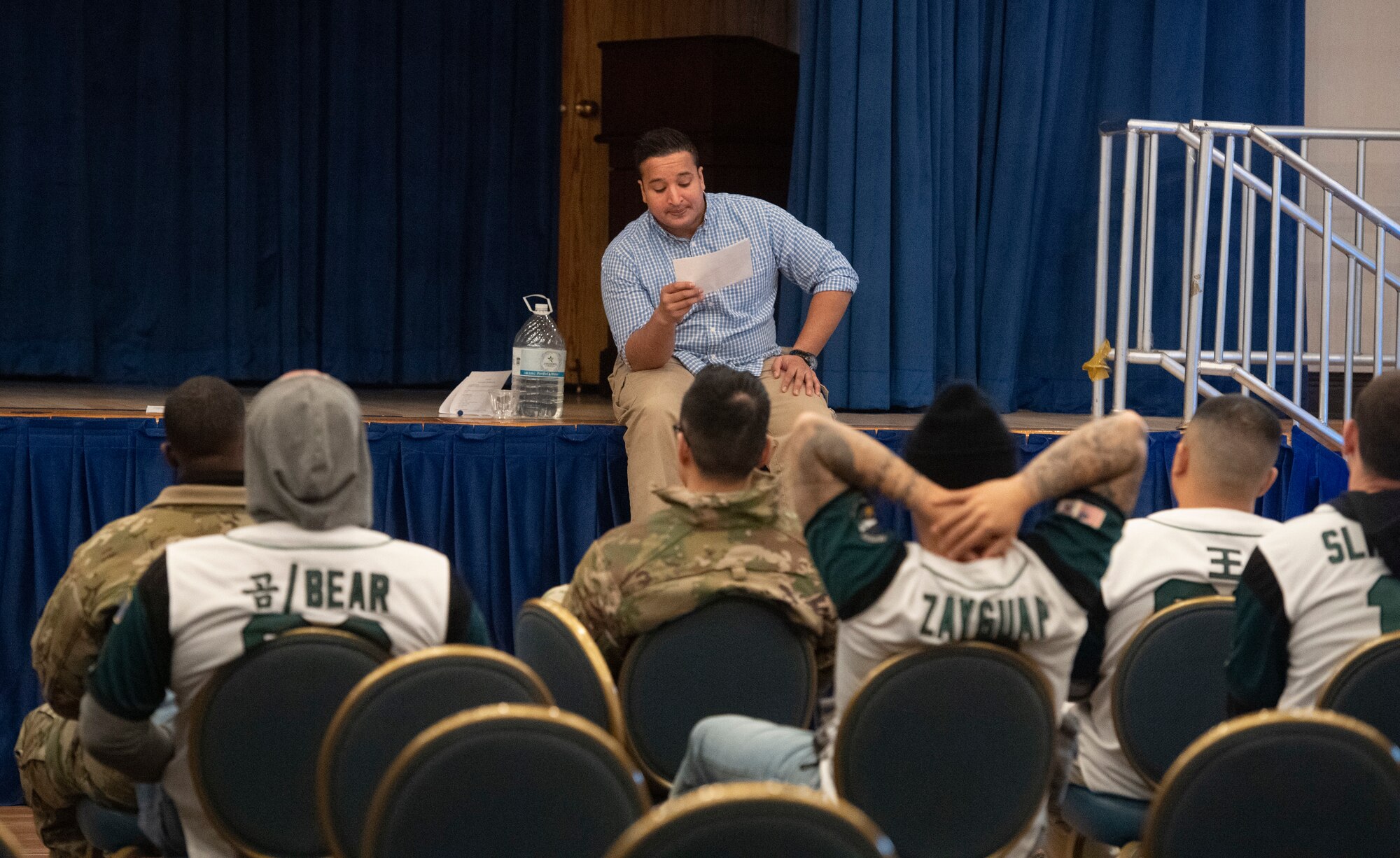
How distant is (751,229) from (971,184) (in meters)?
1.24

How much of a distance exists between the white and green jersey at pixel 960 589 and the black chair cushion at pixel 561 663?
0.32 meters

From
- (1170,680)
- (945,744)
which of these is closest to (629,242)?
(1170,680)

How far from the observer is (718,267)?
3689mm

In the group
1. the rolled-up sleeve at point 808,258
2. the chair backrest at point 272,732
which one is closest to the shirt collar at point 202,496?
the chair backrest at point 272,732

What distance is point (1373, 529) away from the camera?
6.00 feet

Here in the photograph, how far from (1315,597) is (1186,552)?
357mm

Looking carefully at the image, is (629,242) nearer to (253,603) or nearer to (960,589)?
(253,603)

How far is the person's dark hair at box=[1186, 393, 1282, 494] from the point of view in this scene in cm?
222

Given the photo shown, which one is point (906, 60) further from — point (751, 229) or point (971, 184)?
point (751, 229)

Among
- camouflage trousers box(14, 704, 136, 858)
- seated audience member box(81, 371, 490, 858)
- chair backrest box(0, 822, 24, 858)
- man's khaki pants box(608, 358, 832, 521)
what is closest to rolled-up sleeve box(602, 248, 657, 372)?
man's khaki pants box(608, 358, 832, 521)

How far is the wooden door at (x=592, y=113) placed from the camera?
5.58 m

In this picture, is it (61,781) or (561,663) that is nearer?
(561,663)

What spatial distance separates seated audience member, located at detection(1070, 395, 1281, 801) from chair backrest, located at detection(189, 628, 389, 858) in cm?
112

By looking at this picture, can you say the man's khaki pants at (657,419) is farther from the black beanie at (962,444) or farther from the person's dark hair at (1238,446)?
the black beanie at (962,444)
